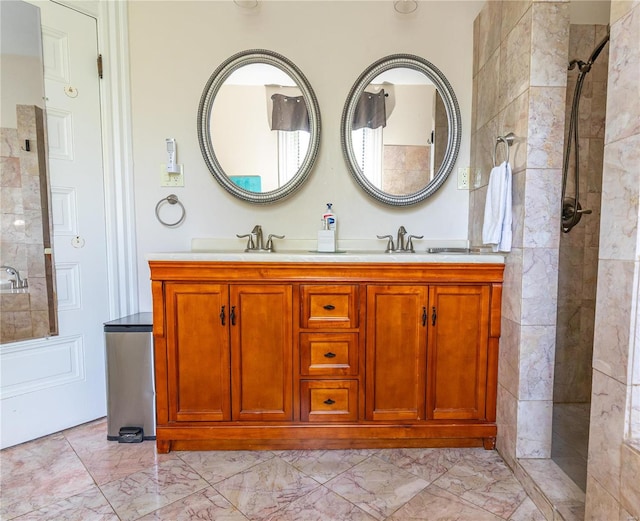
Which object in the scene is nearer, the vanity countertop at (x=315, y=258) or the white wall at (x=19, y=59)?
the vanity countertop at (x=315, y=258)

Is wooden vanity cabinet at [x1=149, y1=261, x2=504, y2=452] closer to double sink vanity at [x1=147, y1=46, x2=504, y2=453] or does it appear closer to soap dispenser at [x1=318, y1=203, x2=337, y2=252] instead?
double sink vanity at [x1=147, y1=46, x2=504, y2=453]

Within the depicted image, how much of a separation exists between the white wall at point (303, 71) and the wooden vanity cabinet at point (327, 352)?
20.7 inches

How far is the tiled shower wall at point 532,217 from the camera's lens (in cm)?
135

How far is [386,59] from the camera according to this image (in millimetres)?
1894

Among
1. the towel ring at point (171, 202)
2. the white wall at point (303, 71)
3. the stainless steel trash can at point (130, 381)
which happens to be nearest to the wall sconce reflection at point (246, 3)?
the white wall at point (303, 71)

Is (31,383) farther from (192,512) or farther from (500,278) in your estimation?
(500,278)

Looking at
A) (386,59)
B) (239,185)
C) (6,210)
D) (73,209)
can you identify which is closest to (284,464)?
(239,185)

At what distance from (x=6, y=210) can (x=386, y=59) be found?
6.92 feet

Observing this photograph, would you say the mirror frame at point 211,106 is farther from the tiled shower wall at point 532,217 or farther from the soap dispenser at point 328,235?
the tiled shower wall at point 532,217

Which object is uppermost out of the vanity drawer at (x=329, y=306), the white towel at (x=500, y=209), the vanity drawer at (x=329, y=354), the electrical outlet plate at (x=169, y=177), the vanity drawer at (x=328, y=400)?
the electrical outlet plate at (x=169, y=177)

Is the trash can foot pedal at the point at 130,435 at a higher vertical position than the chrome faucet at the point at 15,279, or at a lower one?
lower

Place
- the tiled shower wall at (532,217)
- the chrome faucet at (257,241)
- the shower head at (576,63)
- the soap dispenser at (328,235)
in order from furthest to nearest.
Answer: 1. the chrome faucet at (257,241)
2. the soap dispenser at (328,235)
3. the shower head at (576,63)
4. the tiled shower wall at (532,217)

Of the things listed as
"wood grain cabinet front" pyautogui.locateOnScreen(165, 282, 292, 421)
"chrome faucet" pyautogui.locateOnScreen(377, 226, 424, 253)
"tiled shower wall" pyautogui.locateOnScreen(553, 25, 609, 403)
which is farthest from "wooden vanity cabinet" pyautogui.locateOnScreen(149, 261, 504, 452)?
"tiled shower wall" pyautogui.locateOnScreen(553, 25, 609, 403)

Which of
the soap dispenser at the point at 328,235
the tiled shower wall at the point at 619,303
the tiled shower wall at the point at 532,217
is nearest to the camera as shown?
the tiled shower wall at the point at 619,303
